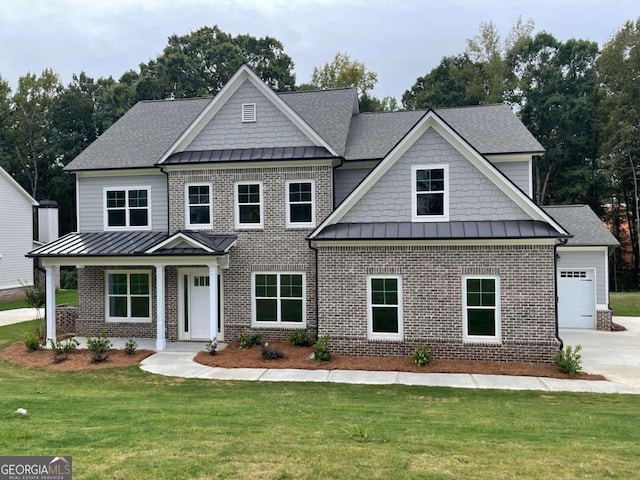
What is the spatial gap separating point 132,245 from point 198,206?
257cm

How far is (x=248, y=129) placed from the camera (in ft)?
53.4

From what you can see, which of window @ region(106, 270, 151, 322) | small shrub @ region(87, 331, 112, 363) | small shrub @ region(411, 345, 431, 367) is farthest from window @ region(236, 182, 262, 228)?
small shrub @ region(411, 345, 431, 367)

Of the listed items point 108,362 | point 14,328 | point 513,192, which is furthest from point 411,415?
point 14,328

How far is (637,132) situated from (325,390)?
3587 cm

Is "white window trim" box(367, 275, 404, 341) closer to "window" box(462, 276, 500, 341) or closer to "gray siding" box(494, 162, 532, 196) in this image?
"window" box(462, 276, 500, 341)

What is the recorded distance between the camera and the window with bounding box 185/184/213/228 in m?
16.4

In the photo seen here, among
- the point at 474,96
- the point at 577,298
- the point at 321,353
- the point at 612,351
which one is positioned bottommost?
the point at 612,351

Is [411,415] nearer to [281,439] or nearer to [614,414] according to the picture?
[281,439]

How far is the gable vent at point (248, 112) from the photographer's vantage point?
16297 mm

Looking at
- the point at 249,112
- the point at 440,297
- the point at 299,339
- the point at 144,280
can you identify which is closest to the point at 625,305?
the point at 440,297

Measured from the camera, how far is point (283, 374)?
12000 millimetres

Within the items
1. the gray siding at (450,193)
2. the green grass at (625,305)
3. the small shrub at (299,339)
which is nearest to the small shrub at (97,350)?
the small shrub at (299,339)

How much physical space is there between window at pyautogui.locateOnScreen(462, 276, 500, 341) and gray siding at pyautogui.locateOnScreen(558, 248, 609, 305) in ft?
24.8

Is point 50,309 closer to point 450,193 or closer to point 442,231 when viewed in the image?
point 442,231
